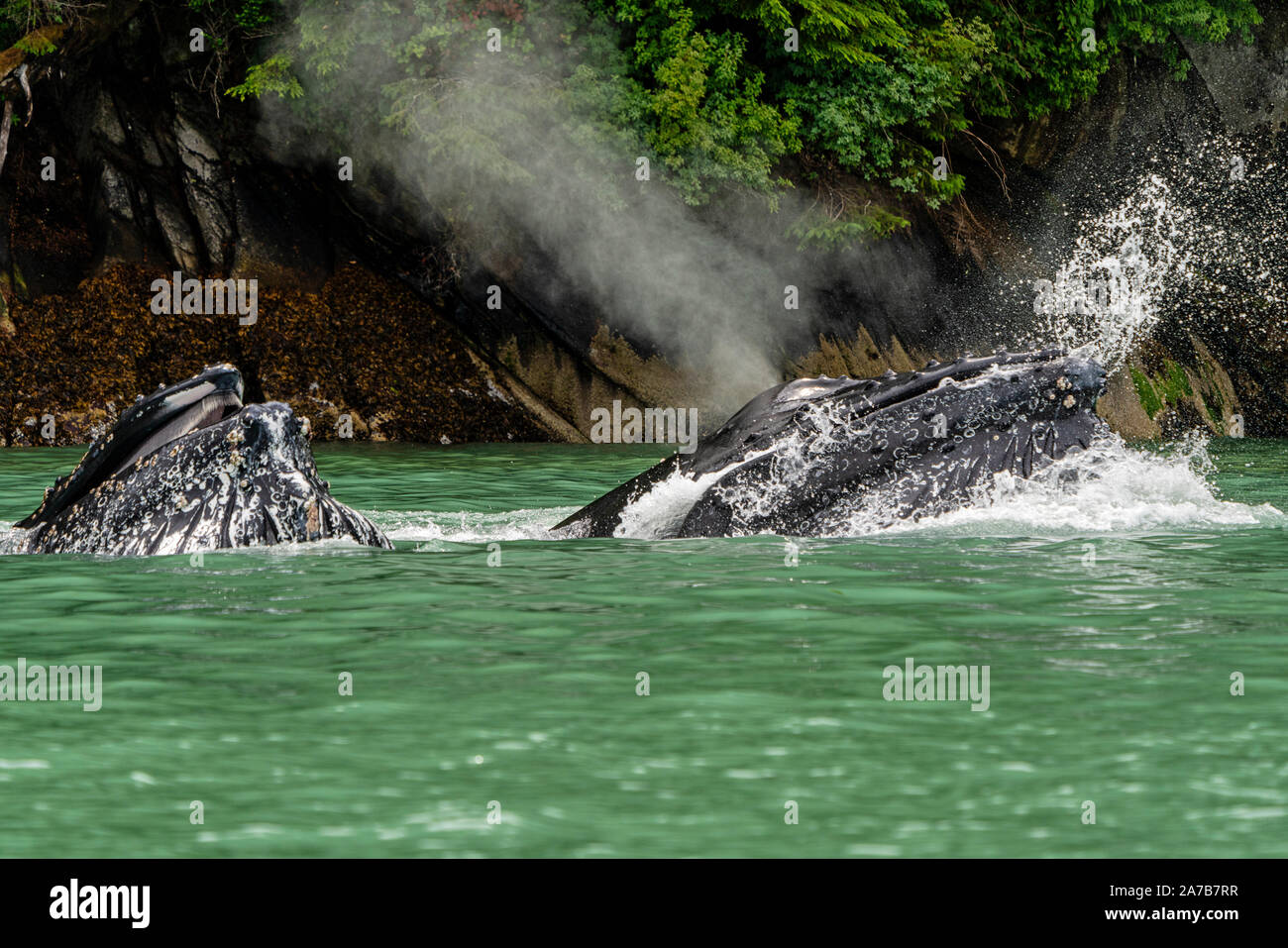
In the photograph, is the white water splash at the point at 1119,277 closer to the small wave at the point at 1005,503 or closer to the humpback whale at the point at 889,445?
the small wave at the point at 1005,503

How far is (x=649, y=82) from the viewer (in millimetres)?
23500

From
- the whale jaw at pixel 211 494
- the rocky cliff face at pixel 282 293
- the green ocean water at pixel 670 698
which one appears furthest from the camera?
the rocky cliff face at pixel 282 293

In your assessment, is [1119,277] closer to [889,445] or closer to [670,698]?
[889,445]

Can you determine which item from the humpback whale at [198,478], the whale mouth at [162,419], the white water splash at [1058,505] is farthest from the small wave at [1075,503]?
the whale mouth at [162,419]

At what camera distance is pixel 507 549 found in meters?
9.81

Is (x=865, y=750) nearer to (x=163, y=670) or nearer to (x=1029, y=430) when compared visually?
(x=163, y=670)

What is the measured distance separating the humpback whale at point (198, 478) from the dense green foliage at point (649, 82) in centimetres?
1415

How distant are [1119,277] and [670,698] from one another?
23.0 m

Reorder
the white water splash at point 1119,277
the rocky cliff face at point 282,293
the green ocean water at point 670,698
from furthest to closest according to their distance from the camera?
the white water splash at point 1119,277
the rocky cliff face at point 282,293
the green ocean water at point 670,698

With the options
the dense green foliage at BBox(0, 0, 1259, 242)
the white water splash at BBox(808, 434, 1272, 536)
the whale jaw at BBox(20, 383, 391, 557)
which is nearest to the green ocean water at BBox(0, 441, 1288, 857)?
the white water splash at BBox(808, 434, 1272, 536)

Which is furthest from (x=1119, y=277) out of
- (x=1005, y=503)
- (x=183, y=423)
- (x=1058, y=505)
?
(x=183, y=423)

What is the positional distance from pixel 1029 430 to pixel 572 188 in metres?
14.6

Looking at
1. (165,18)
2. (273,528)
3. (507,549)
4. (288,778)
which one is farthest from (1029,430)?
(165,18)

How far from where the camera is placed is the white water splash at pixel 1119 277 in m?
26.2
